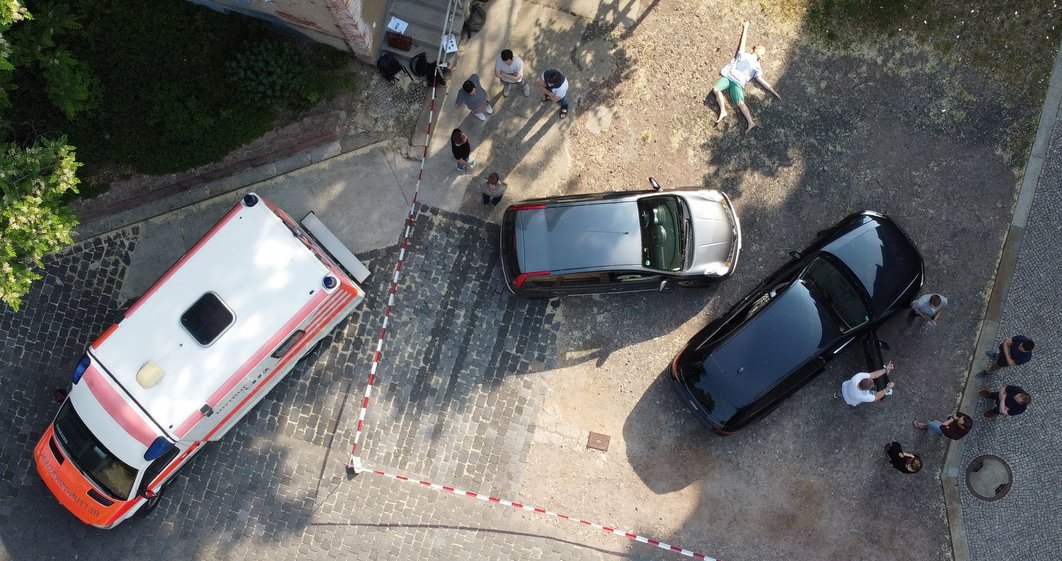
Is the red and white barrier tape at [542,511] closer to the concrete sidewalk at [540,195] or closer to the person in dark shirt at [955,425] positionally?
the concrete sidewalk at [540,195]

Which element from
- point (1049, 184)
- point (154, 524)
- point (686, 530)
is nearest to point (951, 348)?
point (1049, 184)

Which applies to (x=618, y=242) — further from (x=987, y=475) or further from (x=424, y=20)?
(x=987, y=475)

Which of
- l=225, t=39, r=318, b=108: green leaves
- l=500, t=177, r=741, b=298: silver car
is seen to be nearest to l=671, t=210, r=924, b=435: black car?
l=500, t=177, r=741, b=298: silver car

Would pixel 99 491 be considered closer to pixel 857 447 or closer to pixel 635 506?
pixel 635 506

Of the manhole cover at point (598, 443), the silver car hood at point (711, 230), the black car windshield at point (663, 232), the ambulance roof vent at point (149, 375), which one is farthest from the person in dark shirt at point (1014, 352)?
the ambulance roof vent at point (149, 375)

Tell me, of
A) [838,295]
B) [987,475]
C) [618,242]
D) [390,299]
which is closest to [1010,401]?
[987,475]
